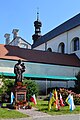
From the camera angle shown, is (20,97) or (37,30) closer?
(20,97)

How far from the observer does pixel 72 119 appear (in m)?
11.4

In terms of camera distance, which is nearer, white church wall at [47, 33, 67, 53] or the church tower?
white church wall at [47, 33, 67, 53]

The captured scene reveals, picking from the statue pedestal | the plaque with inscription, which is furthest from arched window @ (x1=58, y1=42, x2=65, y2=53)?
the plaque with inscription

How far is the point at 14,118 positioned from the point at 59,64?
2092cm

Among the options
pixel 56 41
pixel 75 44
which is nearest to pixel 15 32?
pixel 56 41

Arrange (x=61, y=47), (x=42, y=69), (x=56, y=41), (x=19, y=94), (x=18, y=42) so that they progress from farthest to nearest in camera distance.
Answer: (x=18, y=42) → (x=56, y=41) → (x=61, y=47) → (x=42, y=69) → (x=19, y=94)

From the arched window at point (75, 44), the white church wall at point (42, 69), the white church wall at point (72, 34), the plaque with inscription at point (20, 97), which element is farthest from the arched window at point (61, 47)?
the plaque with inscription at point (20, 97)

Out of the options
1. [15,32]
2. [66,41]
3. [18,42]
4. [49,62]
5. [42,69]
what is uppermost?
[15,32]

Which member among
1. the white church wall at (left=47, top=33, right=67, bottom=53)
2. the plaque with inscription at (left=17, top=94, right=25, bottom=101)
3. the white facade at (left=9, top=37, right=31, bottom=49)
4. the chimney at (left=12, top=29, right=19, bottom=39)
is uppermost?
the chimney at (left=12, top=29, right=19, bottom=39)

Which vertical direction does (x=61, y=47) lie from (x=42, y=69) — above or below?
above

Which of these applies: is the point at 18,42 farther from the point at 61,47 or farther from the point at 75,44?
the point at 75,44

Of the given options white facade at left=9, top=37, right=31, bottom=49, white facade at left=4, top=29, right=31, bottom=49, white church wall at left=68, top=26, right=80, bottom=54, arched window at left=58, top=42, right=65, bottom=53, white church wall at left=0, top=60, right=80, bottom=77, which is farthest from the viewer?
white facade at left=4, top=29, right=31, bottom=49

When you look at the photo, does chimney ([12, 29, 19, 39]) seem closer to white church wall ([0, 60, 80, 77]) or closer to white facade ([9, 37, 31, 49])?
white facade ([9, 37, 31, 49])

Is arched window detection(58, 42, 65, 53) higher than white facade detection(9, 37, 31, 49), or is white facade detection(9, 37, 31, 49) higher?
white facade detection(9, 37, 31, 49)
